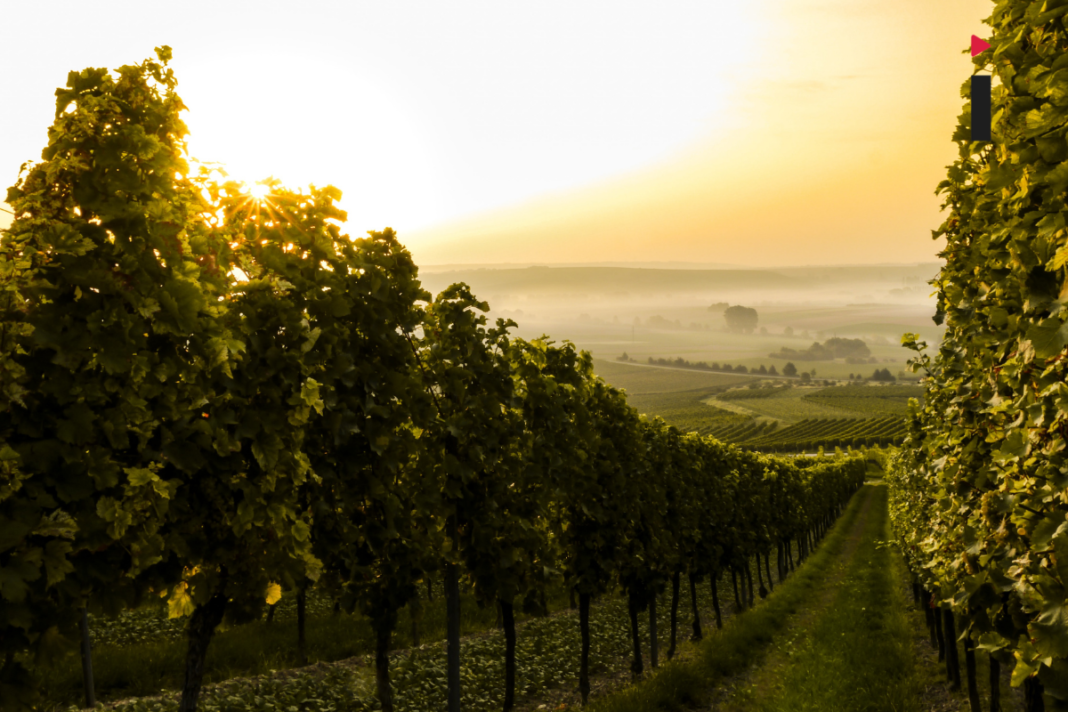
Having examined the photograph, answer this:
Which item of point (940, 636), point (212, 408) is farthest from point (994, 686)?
point (212, 408)

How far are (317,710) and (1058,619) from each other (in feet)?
35.3

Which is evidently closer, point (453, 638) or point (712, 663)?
point (453, 638)

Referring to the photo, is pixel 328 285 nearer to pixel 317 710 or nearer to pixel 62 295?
pixel 62 295

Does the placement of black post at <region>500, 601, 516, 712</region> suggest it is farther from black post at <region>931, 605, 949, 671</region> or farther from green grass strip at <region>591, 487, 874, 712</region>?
black post at <region>931, 605, 949, 671</region>

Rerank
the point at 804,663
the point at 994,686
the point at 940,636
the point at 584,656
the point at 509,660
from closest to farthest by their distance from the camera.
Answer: the point at 994,686, the point at 509,660, the point at 584,656, the point at 804,663, the point at 940,636

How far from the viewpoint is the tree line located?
4.07 m

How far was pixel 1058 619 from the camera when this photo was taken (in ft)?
11.7

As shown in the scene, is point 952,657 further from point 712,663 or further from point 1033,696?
point 1033,696

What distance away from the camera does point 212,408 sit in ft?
16.9

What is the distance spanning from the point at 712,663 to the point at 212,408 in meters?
13.7

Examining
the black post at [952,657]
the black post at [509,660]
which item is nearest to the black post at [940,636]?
the black post at [952,657]

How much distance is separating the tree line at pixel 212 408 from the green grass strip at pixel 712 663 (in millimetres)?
3618

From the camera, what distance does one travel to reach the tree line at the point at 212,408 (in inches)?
160

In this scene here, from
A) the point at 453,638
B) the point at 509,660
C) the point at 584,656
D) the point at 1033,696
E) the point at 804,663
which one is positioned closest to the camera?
the point at 1033,696
